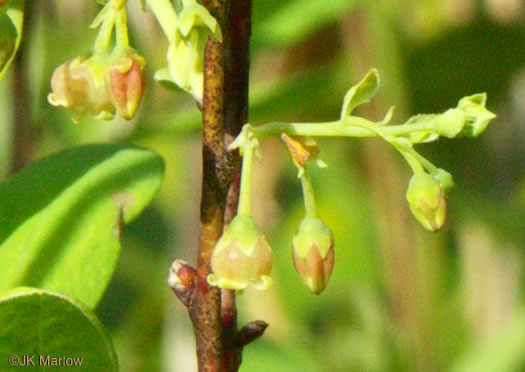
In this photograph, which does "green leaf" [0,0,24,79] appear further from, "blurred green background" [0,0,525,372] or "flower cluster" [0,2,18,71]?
"blurred green background" [0,0,525,372]

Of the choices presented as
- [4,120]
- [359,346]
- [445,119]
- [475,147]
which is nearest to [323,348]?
[359,346]

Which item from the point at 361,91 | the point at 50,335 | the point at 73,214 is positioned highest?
the point at 361,91

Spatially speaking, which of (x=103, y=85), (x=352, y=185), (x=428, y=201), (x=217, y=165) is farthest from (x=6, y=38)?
(x=352, y=185)

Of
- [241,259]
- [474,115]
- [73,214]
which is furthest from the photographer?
[73,214]

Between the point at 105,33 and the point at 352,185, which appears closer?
the point at 105,33

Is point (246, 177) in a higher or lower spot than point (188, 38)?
lower

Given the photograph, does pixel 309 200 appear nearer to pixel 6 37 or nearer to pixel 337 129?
pixel 337 129
